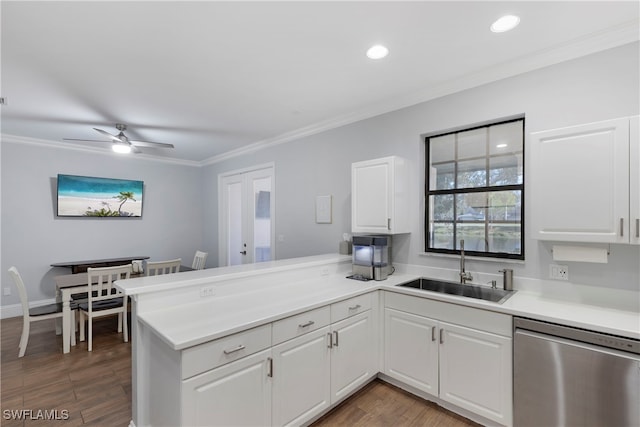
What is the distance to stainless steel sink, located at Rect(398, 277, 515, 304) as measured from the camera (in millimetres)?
2395

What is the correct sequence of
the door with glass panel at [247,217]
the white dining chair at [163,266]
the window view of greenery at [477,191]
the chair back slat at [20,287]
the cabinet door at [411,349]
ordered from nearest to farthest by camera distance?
the cabinet door at [411,349] → the window view of greenery at [477,191] → the chair back slat at [20,287] → the white dining chair at [163,266] → the door with glass panel at [247,217]

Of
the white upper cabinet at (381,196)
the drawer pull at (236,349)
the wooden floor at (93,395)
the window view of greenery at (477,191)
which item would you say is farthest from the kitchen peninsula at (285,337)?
the white upper cabinet at (381,196)

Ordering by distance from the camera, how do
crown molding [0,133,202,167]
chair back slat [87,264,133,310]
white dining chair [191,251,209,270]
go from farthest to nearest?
white dining chair [191,251,209,270] → crown molding [0,133,202,167] → chair back slat [87,264,133,310]

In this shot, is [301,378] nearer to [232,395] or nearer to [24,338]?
[232,395]

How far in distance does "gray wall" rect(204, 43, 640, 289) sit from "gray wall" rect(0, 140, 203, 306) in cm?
190

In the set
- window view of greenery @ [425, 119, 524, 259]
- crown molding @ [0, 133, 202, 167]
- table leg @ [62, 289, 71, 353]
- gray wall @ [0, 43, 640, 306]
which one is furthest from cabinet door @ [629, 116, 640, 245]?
crown molding @ [0, 133, 202, 167]

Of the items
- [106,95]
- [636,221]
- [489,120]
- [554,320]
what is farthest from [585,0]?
[106,95]

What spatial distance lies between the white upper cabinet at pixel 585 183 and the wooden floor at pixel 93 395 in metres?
1.56

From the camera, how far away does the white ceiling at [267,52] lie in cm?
179

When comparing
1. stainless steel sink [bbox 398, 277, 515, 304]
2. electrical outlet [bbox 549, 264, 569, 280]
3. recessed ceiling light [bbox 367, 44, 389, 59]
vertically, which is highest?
recessed ceiling light [bbox 367, 44, 389, 59]

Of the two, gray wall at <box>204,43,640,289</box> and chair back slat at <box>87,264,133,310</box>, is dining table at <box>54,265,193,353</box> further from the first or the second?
gray wall at <box>204,43,640,289</box>

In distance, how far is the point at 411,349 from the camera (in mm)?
2389

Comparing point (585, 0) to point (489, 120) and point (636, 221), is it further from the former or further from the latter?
point (636, 221)

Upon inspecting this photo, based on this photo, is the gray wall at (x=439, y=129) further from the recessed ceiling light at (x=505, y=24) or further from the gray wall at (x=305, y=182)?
the recessed ceiling light at (x=505, y=24)
